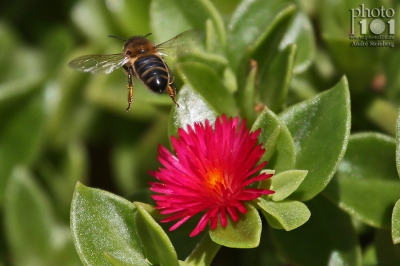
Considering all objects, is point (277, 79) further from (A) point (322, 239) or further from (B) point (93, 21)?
(B) point (93, 21)

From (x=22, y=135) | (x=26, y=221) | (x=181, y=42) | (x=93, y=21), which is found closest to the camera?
(x=181, y=42)

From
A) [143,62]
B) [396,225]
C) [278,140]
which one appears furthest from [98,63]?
[396,225]

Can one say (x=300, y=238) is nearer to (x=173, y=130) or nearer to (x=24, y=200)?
(x=173, y=130)

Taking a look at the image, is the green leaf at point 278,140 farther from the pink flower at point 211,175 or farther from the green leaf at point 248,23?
the green leaf at point 248,23

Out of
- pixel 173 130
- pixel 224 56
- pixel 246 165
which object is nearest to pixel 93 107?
pixel 224 56

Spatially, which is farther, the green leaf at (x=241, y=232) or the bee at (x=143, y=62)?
the bee at (x=143, y=62)

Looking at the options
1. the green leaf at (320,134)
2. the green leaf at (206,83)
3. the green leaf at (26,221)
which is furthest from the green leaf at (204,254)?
the green leaf at (26,221)

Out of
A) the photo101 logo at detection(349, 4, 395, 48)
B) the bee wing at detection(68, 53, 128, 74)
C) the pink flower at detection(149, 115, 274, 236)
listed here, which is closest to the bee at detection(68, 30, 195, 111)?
the bee wing at detection(68, 53, 128, 74)
